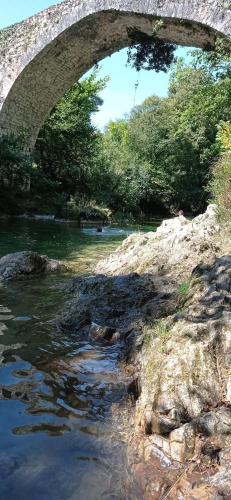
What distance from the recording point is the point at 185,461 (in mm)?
2230

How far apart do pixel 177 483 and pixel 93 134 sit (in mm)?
21038

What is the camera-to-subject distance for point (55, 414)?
2.77 m

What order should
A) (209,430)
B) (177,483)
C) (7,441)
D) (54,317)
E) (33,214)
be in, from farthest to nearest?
(33,214) → (54,317) → (7,441) → (209,430) → (177,483)

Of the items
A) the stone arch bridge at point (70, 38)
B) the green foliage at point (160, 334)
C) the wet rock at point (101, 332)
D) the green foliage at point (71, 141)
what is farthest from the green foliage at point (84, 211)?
the green foliage at point (160, 334)

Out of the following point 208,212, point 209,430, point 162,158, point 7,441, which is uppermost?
point 162,158

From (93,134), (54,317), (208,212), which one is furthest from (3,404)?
(93,134)

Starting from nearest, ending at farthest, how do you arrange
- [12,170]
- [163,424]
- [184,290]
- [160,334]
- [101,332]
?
[163,424] < [160,334] < [101,332] < [184,290] < [12,170]

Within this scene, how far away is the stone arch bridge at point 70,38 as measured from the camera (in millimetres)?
10996

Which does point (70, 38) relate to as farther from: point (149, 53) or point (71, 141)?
point (71, 141)

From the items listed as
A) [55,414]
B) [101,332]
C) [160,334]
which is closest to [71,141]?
[101,332]

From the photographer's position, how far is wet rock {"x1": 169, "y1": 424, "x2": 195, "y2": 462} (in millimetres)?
2254

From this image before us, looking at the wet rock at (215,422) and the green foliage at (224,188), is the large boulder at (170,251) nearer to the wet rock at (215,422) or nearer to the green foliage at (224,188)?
the green foliage at (224,188)

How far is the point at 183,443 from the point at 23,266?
487 centimetres

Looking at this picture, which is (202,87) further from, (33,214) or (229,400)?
(229,400)
